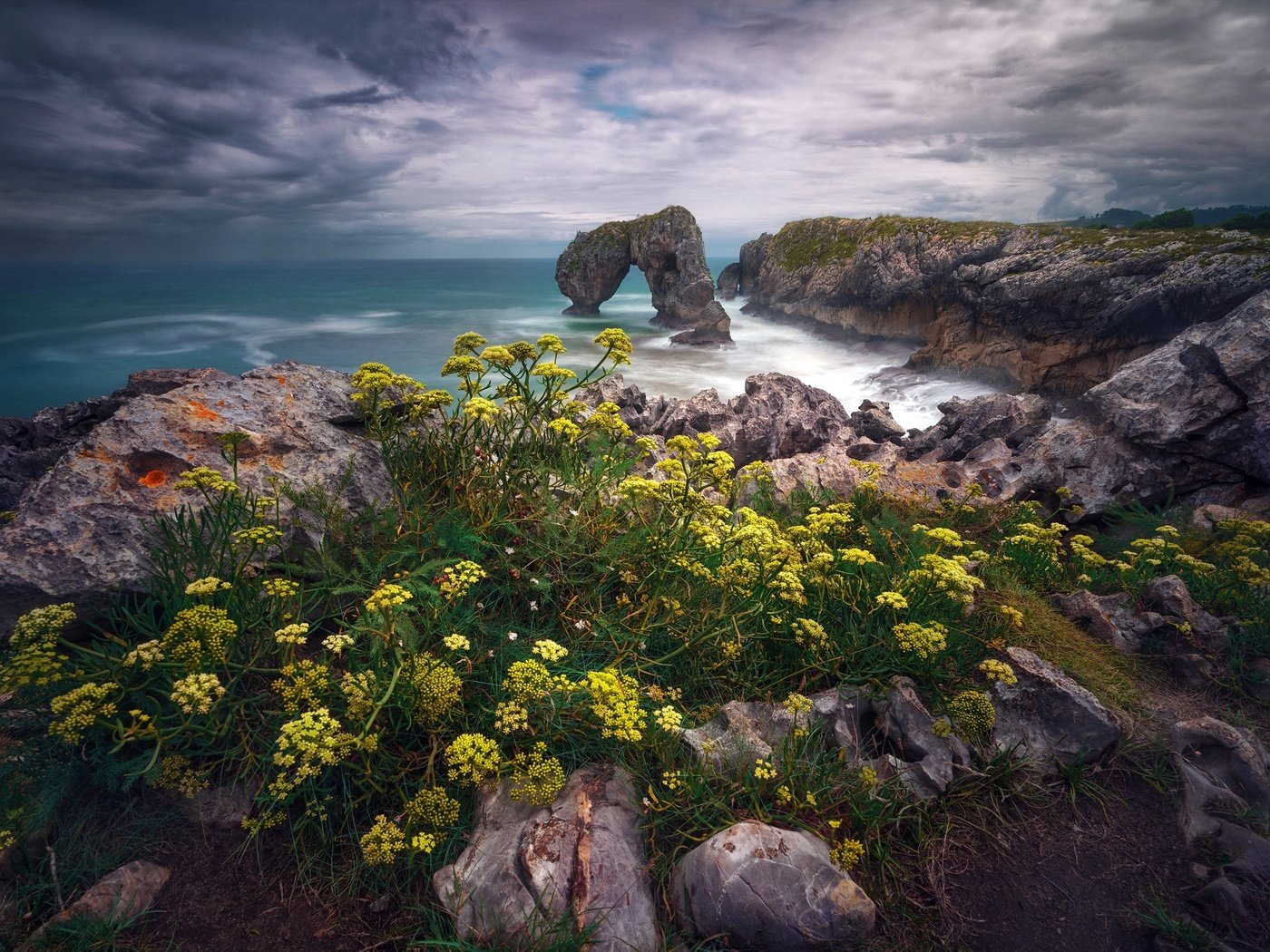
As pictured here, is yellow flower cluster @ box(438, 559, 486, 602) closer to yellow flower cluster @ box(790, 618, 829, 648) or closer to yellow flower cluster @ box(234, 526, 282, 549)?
yellow flower cluster @ box(234, 526, 282, 549)

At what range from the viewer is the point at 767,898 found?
9.58 feet

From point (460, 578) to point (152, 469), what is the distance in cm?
310

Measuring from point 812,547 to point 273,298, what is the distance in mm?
98381

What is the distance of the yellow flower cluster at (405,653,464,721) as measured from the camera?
3260 mm

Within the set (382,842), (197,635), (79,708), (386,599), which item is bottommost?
(382,842)

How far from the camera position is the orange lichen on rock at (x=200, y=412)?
16.6 feet

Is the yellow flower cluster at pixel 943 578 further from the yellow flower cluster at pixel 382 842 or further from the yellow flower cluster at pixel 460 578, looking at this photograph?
the yellow flower cluster at pixel 382 842

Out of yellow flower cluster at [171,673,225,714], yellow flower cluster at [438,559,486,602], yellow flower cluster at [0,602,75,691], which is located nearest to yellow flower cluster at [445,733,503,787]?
yellow flower cluster at [438,559,486,602]

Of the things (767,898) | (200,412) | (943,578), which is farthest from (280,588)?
(943,578)

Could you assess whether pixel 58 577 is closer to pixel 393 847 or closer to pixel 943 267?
pixel 393 847

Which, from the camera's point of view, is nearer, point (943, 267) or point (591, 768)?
point (591, 768)

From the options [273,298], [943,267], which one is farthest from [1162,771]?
[273,298]

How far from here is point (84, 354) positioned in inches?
1784

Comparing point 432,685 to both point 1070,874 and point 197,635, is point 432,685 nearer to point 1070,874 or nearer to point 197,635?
point 197,635
